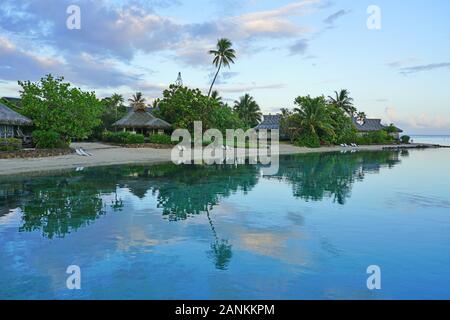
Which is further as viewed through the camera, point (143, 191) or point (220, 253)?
point (143, 191)

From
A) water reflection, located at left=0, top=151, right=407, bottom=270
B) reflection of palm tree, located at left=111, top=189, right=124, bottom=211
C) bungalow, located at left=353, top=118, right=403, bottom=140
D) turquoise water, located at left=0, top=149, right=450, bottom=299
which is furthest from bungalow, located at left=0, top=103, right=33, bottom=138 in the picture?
bungalow, located at left=353, top=118, right=403, bottom=140

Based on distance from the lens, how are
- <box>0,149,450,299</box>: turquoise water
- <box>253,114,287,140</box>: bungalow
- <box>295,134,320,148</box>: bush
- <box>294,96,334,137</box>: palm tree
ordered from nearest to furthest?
<box>0,149,450,299</box>: turquoise water < <box>294,96,334,137</box>: palm tree < <box>295,134,320,148</box>: bush < <box>253,114,287,140</box>: bungalow

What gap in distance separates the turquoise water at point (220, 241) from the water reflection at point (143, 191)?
70mm

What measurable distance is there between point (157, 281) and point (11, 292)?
227cm

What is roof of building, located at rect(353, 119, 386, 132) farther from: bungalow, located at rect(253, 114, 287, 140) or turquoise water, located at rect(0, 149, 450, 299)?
turquoise water, located at rect(0, 149, 450, 299)

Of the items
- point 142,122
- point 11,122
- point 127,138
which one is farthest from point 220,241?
point 142,122

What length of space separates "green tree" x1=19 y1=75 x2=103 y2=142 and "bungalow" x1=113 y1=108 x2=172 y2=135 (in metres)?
12.9

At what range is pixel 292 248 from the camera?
8609mm

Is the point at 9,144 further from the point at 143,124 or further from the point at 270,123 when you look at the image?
the point at 270,123

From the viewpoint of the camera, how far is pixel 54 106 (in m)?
31.9

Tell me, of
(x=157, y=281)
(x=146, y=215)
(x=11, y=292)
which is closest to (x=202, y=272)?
(x=157, y=281)

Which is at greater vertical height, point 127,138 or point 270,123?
point 270,123

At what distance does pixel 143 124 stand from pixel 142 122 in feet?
1.93

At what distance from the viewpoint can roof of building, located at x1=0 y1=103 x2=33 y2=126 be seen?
1138 inches
